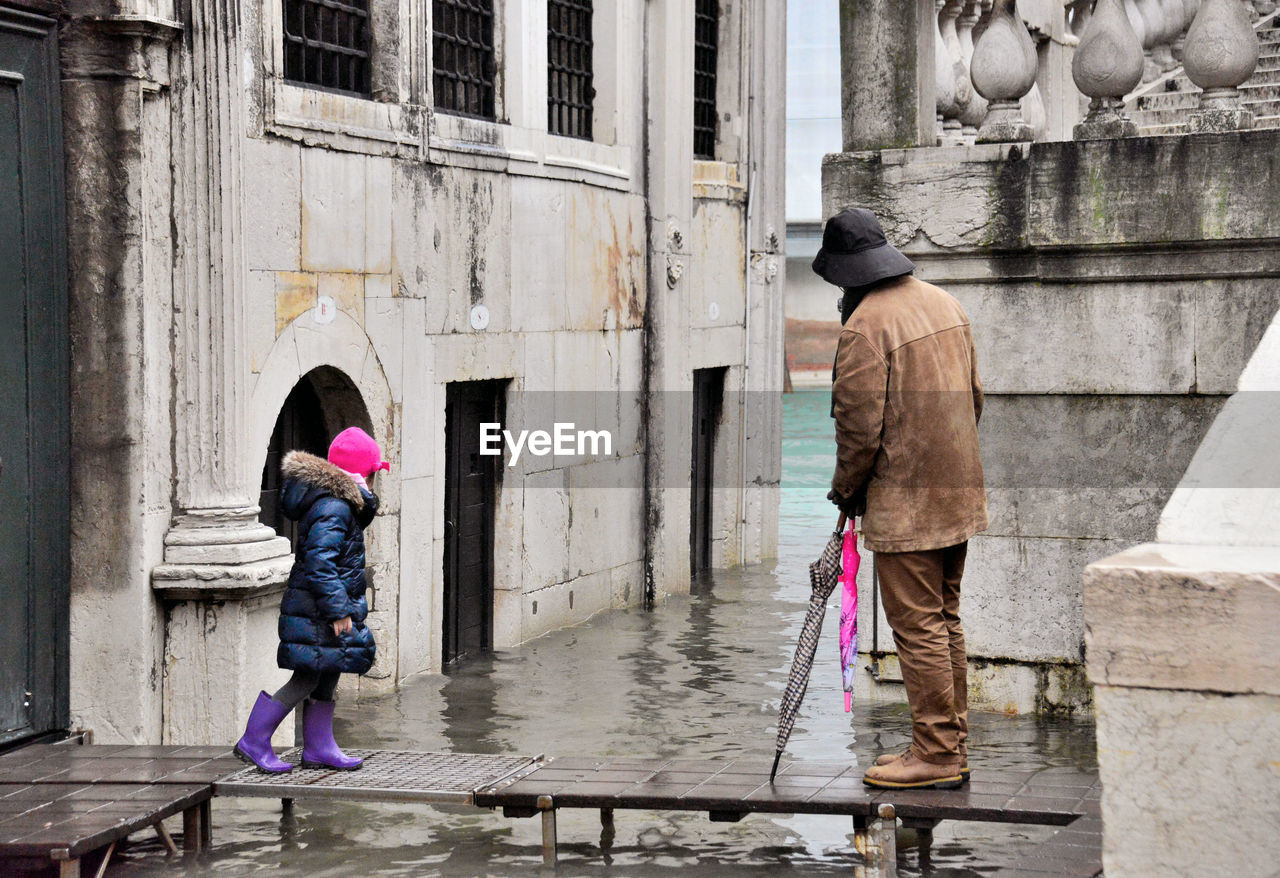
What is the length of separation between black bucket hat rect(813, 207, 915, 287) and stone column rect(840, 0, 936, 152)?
2.25 metres

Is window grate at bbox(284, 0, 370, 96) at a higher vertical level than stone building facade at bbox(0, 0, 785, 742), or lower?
higher

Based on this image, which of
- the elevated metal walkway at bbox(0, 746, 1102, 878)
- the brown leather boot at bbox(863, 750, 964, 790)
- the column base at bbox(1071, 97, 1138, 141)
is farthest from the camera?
the column base at bbox(1071, 97, 1138, 141)

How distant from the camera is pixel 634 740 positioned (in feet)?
27.8

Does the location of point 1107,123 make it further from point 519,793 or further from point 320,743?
point 320,743

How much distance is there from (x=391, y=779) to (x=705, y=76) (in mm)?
10765

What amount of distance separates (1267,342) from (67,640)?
200 inches

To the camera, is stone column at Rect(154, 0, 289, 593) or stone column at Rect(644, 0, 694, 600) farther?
stone column at Rect(644, 0, 694, 600)

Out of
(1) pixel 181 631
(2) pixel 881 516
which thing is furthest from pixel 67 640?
(2) pixel 881 516

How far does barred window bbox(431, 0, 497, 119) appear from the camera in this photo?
11125mm

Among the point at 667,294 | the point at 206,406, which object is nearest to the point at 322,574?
the point at 206,406

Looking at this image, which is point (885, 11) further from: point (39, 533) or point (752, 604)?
point (752, 604)

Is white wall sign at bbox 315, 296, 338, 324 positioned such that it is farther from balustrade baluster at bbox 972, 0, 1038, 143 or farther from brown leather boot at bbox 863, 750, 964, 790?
brown leather boot at bbox 863, 750, 964, 790

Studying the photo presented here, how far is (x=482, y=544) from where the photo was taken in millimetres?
11711

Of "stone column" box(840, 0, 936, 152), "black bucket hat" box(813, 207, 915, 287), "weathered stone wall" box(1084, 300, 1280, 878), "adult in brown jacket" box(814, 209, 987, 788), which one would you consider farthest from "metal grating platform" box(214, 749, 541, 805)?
"stone column" box(840, 0, 936, 152)
